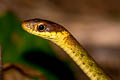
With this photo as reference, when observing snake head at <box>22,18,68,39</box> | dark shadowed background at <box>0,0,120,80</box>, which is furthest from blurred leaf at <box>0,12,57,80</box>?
snake head at <box>22,18,68,39</box>

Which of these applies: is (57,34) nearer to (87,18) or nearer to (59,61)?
(59,61)

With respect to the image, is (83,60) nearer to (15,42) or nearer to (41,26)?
(41,26)

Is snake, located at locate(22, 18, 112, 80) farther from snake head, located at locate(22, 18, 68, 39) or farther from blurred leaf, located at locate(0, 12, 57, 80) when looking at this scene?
blurred leaf, located at locate(0, 12, 57, 80)

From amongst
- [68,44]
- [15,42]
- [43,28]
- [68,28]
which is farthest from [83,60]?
[68,28]

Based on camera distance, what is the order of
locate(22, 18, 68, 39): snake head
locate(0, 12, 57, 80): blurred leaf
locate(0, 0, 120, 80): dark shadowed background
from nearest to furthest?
locate(22, 18, 68, 39): snake head → locate(0, 12, 57, 80): blurred leaf → locate(0, 0, 120, 80): dark shadowed background

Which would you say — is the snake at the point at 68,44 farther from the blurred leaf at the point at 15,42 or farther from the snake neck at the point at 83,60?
the blurred leaf at the point at 15,42

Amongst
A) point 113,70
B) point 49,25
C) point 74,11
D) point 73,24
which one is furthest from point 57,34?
point 74,11

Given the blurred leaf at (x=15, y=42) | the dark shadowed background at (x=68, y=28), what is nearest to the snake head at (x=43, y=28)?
the dark shadowed background at (x=68, y=28)
